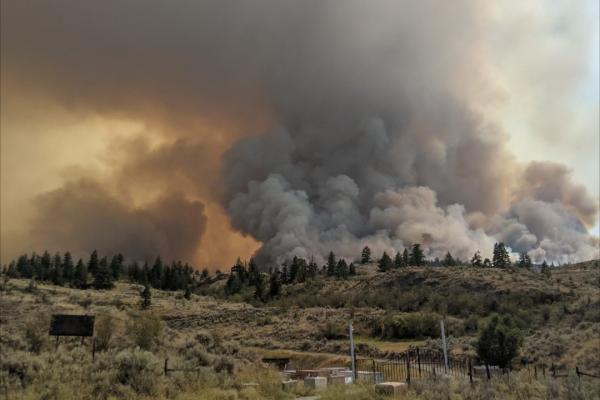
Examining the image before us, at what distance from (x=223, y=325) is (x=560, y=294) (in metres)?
45.2

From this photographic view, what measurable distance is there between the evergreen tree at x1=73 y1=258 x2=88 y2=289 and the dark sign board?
92359mm

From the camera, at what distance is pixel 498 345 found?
3800cm

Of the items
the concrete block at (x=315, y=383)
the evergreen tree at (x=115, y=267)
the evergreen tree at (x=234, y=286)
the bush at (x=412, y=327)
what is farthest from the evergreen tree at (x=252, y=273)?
the concrete block at (x=315, y=383)

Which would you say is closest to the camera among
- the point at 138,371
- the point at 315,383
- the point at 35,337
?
the point at 138,371

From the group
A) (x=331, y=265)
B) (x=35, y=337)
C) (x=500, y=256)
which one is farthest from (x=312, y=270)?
(x=35, y=337)

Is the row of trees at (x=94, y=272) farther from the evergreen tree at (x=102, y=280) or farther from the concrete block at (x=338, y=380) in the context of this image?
the concrete block at (x=338, y=380)

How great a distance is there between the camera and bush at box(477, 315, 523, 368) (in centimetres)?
3753

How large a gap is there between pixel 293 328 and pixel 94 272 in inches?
3245

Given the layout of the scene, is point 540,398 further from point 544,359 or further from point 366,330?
point 366,330

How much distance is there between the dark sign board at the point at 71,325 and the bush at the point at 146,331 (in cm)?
458

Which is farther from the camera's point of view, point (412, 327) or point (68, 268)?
point (68, 268)

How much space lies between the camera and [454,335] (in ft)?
181

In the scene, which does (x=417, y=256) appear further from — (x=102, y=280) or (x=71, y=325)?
(x=71, y=325)

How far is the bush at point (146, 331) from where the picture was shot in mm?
32906
